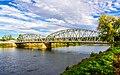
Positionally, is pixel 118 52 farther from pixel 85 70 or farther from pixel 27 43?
pixel 27 43

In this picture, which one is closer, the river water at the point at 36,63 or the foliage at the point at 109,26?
the river water at the point at 36,63

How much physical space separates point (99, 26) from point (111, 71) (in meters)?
63.9

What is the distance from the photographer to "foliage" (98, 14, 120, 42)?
81375 millimetres

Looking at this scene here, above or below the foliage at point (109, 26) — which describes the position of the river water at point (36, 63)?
below

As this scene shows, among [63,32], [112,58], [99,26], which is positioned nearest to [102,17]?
[99,26]

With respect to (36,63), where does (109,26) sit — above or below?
above

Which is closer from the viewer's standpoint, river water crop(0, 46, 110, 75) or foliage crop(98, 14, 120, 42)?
river water crop(0, 46, 110, 75)

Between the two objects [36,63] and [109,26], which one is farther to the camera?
[109,26]

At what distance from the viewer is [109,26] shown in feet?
263

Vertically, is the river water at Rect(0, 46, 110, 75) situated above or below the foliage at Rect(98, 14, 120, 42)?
below

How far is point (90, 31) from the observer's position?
15712 centimetres

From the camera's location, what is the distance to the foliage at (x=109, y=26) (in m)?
81.4

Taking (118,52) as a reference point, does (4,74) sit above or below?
below

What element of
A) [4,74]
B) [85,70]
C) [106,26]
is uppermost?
[106,26]
